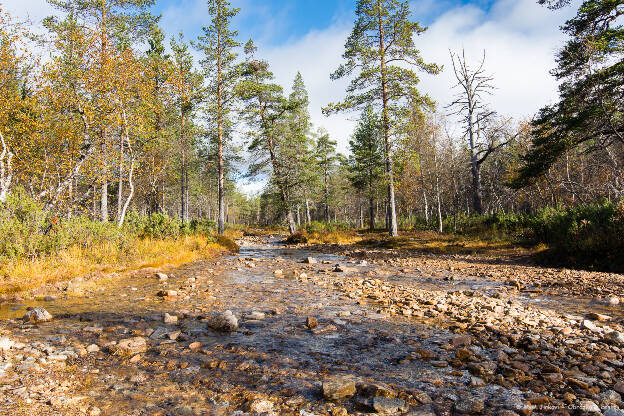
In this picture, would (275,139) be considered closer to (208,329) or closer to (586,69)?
(586,69)

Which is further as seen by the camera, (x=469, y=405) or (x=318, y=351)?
(x=318, y=351)

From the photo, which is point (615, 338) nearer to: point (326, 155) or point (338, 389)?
point (338, 389)

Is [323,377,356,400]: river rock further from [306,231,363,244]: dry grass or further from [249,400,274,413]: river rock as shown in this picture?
[306,231,363,244]: dry grass

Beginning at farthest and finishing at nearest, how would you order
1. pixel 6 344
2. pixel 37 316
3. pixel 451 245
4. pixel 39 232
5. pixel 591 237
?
pixel 451 245 → pixel 591 237 → pixel 39 232 → pixel 37 316 → pixel 6 344

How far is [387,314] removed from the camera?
561 centimetres

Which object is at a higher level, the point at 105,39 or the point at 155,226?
the point at 105,39

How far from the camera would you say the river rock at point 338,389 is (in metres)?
2.88

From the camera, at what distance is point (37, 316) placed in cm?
518

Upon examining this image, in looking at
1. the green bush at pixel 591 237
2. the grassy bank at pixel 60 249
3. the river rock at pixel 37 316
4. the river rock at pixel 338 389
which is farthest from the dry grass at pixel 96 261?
the green bush at pixel 591 237

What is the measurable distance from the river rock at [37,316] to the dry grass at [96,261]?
255 cm

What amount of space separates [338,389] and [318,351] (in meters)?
1.14

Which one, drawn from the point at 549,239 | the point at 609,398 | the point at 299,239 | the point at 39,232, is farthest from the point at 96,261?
the point at 549,239

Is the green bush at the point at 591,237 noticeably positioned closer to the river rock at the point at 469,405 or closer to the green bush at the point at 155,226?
the river rock at the point at 469,405

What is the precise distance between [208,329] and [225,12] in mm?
26656
